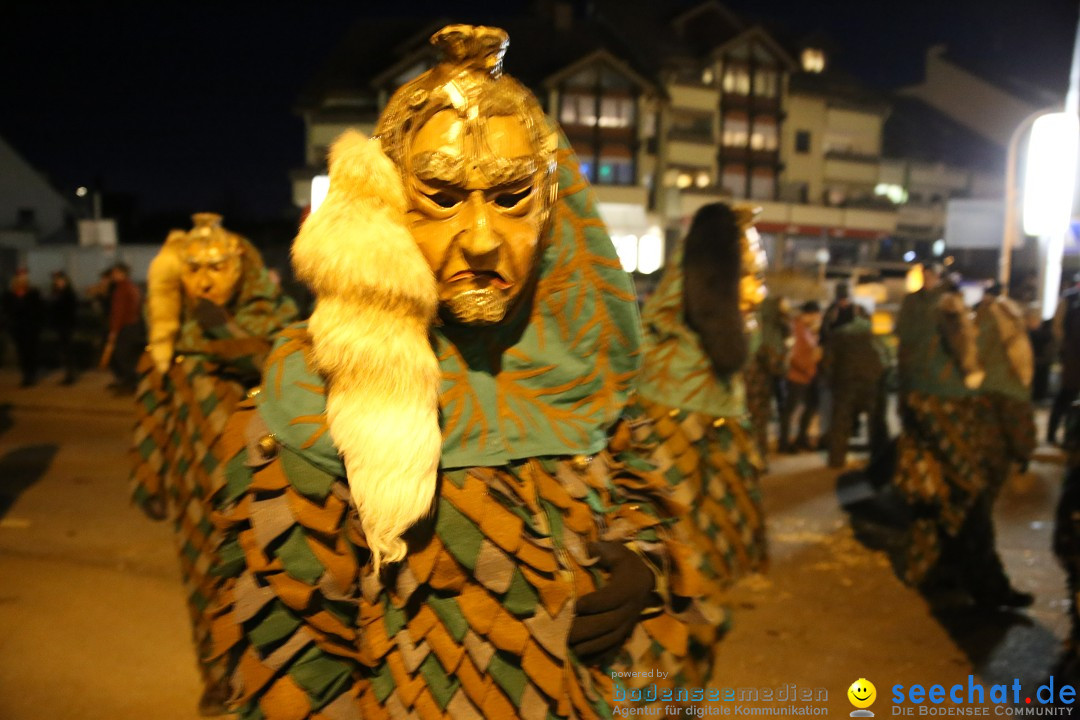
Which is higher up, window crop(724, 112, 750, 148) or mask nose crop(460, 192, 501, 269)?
window crop(724, 112, 750, 148)

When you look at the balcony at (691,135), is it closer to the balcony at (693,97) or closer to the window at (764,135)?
the balcony at (693,97)

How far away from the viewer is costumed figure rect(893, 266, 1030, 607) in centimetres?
475

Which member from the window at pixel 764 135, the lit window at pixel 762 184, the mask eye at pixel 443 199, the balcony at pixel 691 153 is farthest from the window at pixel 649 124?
the mask eye at pixel 443 199

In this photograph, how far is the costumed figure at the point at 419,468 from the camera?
149 centimetres

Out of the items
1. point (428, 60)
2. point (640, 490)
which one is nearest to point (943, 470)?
point (640, 490)

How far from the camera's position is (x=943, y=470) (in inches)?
190

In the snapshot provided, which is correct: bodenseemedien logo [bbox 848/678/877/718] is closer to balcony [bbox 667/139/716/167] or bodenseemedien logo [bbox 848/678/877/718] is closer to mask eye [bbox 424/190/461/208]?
mask eye [bbox 424/190/461/208]

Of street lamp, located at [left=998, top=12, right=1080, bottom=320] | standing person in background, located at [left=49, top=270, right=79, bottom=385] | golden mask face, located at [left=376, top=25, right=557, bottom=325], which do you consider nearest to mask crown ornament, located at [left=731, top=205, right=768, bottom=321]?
golden mask face, located at [left=376, top=25, right=557, bottom=325]

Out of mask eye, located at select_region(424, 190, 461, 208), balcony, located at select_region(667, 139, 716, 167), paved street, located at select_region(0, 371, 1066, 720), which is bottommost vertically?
paved street, located at select_region(0, 371, 1066, 720)

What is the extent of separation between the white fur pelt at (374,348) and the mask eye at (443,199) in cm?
9

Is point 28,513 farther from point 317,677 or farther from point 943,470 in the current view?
point 943,470

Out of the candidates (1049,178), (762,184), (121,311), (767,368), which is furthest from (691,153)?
(767,368)

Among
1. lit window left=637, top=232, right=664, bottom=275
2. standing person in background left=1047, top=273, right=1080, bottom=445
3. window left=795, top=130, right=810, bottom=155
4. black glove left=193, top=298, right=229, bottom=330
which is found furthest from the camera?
window left=795, top=130, right=810, bottom=155

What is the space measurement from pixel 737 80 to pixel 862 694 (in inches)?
1196
